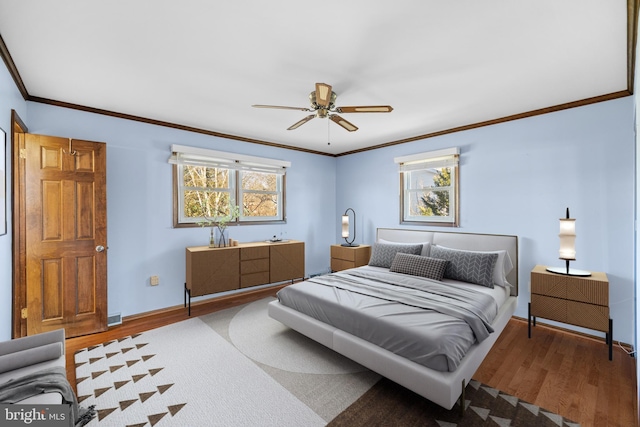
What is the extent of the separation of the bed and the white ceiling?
1.78 metres

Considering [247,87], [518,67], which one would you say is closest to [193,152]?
[247,87]

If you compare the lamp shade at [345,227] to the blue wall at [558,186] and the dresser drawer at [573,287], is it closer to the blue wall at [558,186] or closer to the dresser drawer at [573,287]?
the blue wall at [558,186]

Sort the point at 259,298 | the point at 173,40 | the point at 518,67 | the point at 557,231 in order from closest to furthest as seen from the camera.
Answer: the point at 173,40 < the point at 518,67 < the point at 557,231 < the point at 259,298

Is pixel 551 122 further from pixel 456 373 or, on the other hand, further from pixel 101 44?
pixel 101 44

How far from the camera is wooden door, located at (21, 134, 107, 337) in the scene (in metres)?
2.77

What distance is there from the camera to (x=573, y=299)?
2709 mm

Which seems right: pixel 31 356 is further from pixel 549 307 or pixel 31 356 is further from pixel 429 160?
pixel 429 160

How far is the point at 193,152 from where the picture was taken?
3922 millimetres

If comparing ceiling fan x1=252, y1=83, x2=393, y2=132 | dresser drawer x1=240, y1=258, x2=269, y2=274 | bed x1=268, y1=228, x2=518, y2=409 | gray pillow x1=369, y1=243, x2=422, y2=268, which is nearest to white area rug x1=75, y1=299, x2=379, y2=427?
bed x1=268, y1=228, x2=518, y2=409

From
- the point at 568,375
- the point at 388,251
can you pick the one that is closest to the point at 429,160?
the point at 388,251

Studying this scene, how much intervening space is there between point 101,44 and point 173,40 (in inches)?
21.2

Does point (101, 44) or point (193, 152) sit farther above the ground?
point (101, 44)

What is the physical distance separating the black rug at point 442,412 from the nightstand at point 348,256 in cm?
274

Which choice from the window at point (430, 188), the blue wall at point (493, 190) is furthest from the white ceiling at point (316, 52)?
the window at point (430, 188)
